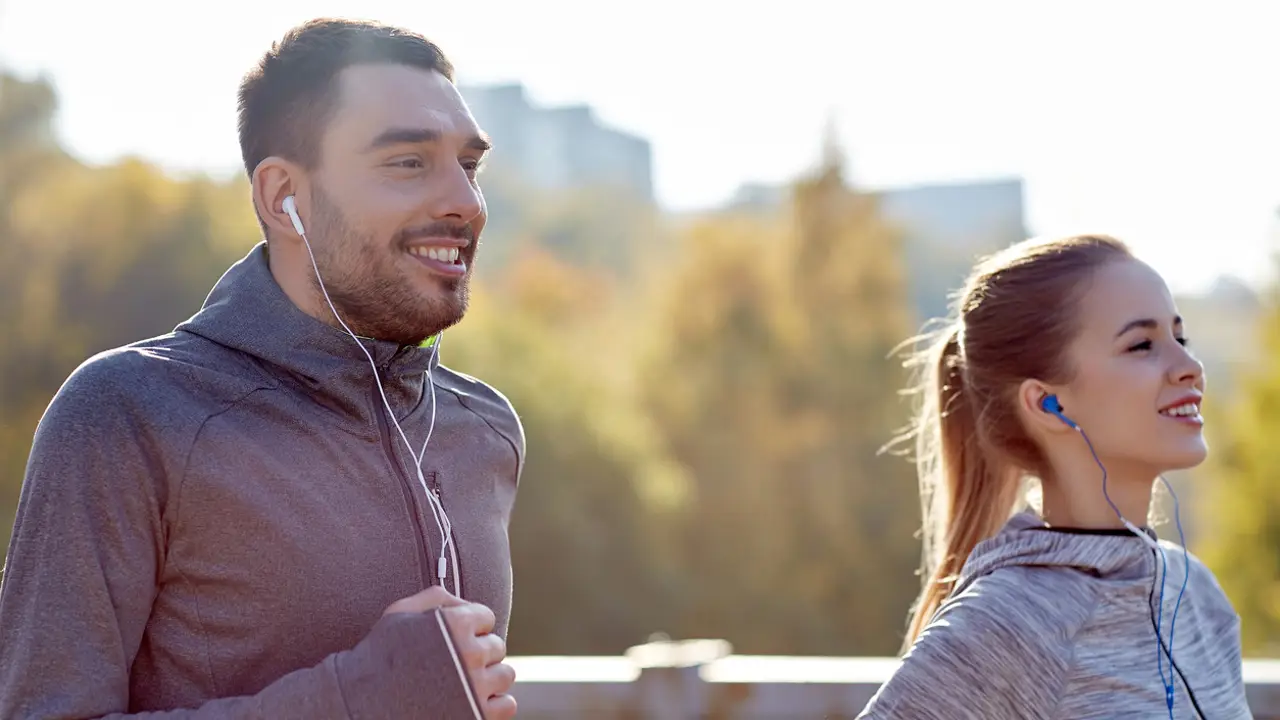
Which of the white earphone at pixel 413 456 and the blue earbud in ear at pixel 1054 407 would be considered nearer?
the white earphone at pixel 413 456

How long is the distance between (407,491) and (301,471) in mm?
154

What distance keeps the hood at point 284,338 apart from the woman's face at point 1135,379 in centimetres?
130

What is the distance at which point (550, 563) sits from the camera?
16422mm

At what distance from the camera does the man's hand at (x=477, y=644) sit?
61.9 inches

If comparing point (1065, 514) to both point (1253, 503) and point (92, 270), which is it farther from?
point (92, 270)

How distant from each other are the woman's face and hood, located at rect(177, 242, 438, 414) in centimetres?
130

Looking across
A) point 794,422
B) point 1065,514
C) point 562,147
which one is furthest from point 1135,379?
point 562,147

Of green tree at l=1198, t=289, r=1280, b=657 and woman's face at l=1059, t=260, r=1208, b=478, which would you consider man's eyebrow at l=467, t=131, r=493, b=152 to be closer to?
woman's face at l=1059, t=260, r=1208, b=478

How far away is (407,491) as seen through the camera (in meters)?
1.83

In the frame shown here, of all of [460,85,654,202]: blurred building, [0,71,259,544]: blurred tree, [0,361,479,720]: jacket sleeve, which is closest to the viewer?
[0,361,479,720]: jacket sleeve

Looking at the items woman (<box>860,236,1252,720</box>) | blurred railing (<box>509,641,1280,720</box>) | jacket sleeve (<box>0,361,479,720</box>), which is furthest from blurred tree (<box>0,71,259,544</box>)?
jacket sleeve (<box>0,361,479,720</box>)

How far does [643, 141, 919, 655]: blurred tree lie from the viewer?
19078mm

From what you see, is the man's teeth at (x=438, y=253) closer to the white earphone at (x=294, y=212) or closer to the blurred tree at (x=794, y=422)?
the white earphone at (x=294, y=212)

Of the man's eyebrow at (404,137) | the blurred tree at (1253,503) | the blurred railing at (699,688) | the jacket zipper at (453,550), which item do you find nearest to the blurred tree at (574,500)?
the blurred tree at (1253,503)
